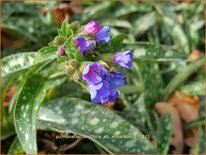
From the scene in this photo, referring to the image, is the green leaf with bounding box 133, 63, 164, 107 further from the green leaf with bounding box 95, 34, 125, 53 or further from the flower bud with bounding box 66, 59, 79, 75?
the flower bud with bounding box 66, 59, 79, 75

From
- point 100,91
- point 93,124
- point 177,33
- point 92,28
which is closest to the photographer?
point 100,91

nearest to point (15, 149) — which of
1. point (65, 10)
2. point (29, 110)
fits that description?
point (29, 110)

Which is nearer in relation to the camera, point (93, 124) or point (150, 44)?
point (93, 124)

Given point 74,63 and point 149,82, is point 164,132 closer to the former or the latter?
point 149,82

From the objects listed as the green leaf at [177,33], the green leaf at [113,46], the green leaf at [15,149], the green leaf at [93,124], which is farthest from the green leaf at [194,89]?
the green leaf at [15,149]

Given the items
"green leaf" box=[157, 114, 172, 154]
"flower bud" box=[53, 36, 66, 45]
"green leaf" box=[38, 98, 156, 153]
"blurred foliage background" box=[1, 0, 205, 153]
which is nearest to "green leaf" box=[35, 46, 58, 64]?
"flower bud" box=[53, 36, 66, 45]

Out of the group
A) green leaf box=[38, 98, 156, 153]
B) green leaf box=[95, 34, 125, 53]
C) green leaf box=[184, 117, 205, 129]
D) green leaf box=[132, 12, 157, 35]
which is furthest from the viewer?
green leaf box=[132, 12, 157, 35]
